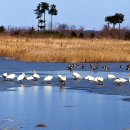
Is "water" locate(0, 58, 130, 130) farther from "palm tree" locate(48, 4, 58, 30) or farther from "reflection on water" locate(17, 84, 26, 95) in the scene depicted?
"palm tree" locate(48, 4, 58, 30)

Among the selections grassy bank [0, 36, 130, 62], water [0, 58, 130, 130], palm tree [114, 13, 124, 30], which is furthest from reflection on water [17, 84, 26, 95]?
palm tree [114, 13, 124, 30]

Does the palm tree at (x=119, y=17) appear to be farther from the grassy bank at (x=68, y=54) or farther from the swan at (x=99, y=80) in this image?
the swan at (x=99, y=80)

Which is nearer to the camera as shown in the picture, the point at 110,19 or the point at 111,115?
the point at 111,115

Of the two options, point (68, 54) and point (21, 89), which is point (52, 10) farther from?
point (21, 89)

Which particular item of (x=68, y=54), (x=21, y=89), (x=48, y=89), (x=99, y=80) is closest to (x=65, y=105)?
(x=48, y=89)

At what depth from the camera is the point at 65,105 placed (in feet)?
42.8

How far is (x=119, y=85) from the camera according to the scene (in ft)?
60.1

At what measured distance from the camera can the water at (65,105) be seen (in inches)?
412

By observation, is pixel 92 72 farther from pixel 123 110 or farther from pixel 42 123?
pixel 42 123

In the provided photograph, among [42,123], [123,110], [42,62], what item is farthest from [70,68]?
[42,123]

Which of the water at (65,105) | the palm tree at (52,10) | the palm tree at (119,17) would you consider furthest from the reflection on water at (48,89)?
the palm tree at (119,17)

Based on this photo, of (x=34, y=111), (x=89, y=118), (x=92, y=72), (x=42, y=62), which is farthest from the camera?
(x=42, y=62)

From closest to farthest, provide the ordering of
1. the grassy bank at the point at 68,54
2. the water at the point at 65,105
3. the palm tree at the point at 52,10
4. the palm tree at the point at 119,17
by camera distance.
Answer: the water at the point at 65,105, the grassy bank at the point at 68,54, the palm tree at the point at 52,10, the palm tree at the point at 119,17

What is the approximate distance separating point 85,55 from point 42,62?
8.72ft
